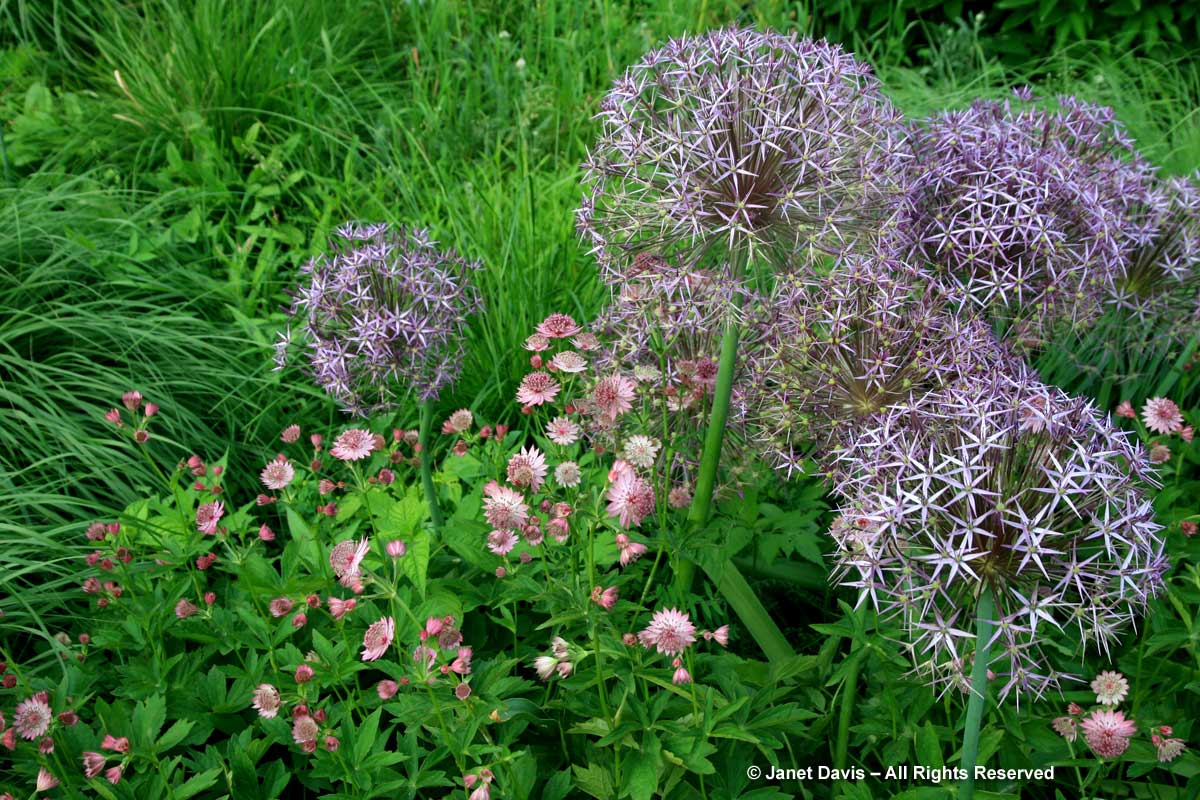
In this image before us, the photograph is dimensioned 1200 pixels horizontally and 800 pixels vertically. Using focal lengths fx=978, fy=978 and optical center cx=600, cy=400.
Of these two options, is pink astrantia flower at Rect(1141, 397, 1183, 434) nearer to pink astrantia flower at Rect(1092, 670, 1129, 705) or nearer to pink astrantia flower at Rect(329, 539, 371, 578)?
pink astrantia flower at Rect(1092, 670, 1129, 705)

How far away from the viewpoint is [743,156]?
252cm

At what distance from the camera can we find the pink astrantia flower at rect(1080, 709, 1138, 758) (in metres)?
2.09

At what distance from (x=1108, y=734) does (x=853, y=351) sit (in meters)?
1.04

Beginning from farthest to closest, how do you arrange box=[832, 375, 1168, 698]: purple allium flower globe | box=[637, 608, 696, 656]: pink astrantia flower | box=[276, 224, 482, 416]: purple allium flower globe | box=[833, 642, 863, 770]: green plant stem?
box=[276, 224, 482, 416]: purple allium flower globe → box=[833, 642, 863, 770]: green plant stem → box=[637, 608, 696, 656]: pink astrantia flower → box=[832, 375, 1168, 698]: purple allium flower globe

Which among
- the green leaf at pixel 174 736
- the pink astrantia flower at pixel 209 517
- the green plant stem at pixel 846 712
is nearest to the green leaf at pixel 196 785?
the green leaf at pixel 174 736

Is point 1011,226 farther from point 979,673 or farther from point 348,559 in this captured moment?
point 348,559

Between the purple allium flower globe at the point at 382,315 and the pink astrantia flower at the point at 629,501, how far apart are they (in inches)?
34.0

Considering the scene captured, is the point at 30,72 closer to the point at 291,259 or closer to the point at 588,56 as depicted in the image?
the point at 291,259

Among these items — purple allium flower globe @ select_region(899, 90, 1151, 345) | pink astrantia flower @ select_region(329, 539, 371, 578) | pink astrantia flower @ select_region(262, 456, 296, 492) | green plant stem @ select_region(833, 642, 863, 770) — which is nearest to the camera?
pink astrantia flower @ select_region(329, 539, 371, 578)

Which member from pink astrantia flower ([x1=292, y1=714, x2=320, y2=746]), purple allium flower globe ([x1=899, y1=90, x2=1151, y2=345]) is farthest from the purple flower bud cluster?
pink astrantia flower ([x1=292, y1=714, x2=320, y2=746])

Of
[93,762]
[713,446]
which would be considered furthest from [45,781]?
[713,446]

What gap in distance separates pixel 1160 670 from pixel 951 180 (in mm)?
1449

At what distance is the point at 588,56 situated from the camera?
601 centimetres

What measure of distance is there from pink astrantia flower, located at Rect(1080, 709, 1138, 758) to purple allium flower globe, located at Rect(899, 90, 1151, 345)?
3.61 feet
